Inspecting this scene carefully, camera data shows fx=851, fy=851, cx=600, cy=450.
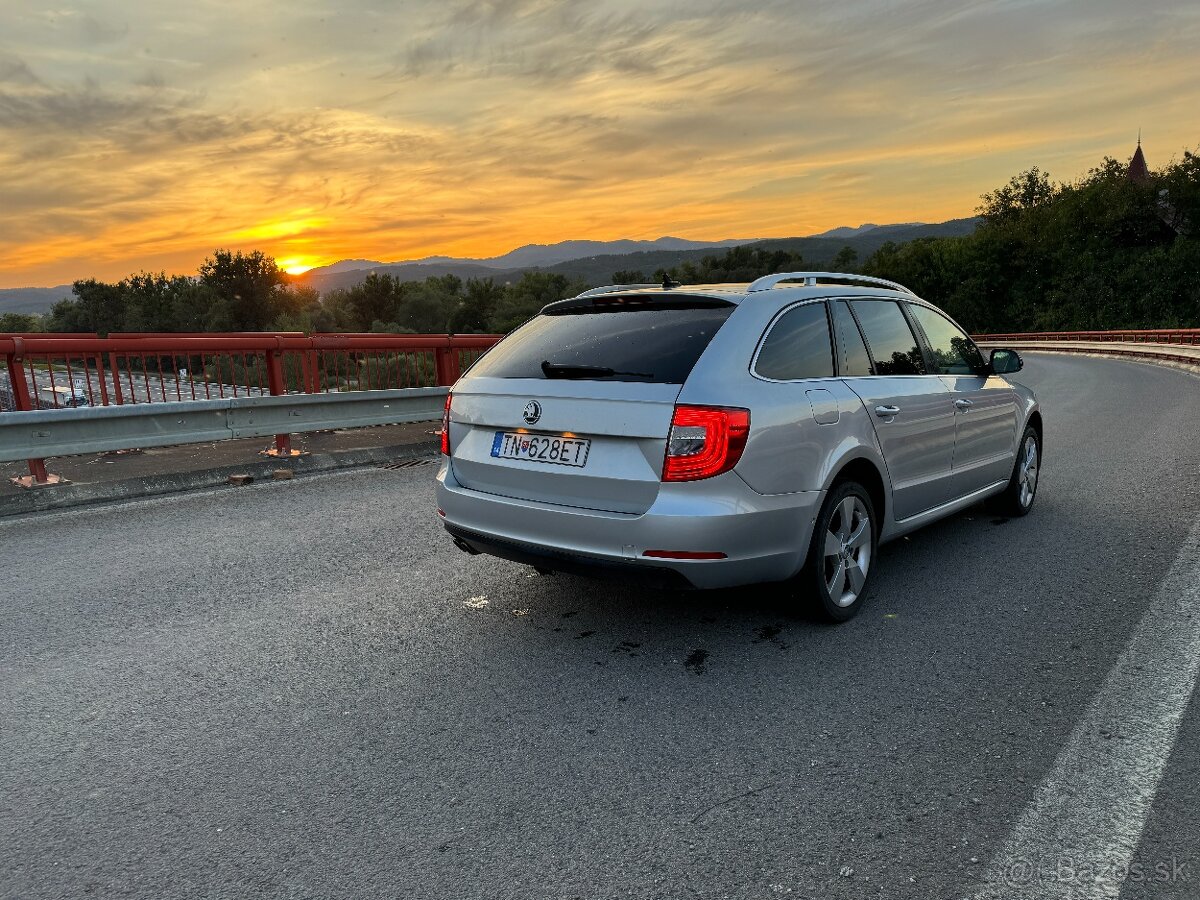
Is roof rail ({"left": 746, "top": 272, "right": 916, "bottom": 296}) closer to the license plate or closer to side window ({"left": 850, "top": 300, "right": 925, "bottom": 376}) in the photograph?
side window ({"left": 850, "top": 300, "right": 925, "bottom": 376})

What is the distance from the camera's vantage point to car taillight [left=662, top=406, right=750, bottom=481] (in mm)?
3531

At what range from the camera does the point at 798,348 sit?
4.13 meters

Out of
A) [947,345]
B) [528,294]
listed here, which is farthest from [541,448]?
[528,294]

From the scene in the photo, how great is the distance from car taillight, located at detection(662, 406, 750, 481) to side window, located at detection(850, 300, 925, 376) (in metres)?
1.50

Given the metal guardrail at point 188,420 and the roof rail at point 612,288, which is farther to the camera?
the metal guardrail at point 188,420

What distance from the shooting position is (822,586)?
400cm

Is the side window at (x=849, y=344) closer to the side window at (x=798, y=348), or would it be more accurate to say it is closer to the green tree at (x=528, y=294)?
the side window at (x=798, y=348)

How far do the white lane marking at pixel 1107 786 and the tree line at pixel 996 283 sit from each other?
183ft

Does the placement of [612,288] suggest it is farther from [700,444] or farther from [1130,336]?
[1130,336]

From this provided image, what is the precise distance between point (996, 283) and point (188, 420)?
92602 millimetres

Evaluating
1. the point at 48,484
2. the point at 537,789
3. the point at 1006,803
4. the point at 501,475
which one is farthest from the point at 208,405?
the point at 1006,803

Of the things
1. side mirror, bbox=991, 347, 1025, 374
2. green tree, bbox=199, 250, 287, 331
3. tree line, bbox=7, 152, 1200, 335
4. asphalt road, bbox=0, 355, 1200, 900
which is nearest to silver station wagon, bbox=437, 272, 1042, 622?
asphalt road, bbox=0, 355, 1200, 900

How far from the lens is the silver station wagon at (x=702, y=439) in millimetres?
3562

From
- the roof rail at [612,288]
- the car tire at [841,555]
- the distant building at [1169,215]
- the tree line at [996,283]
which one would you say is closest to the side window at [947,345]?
the car tire at [841,555]
